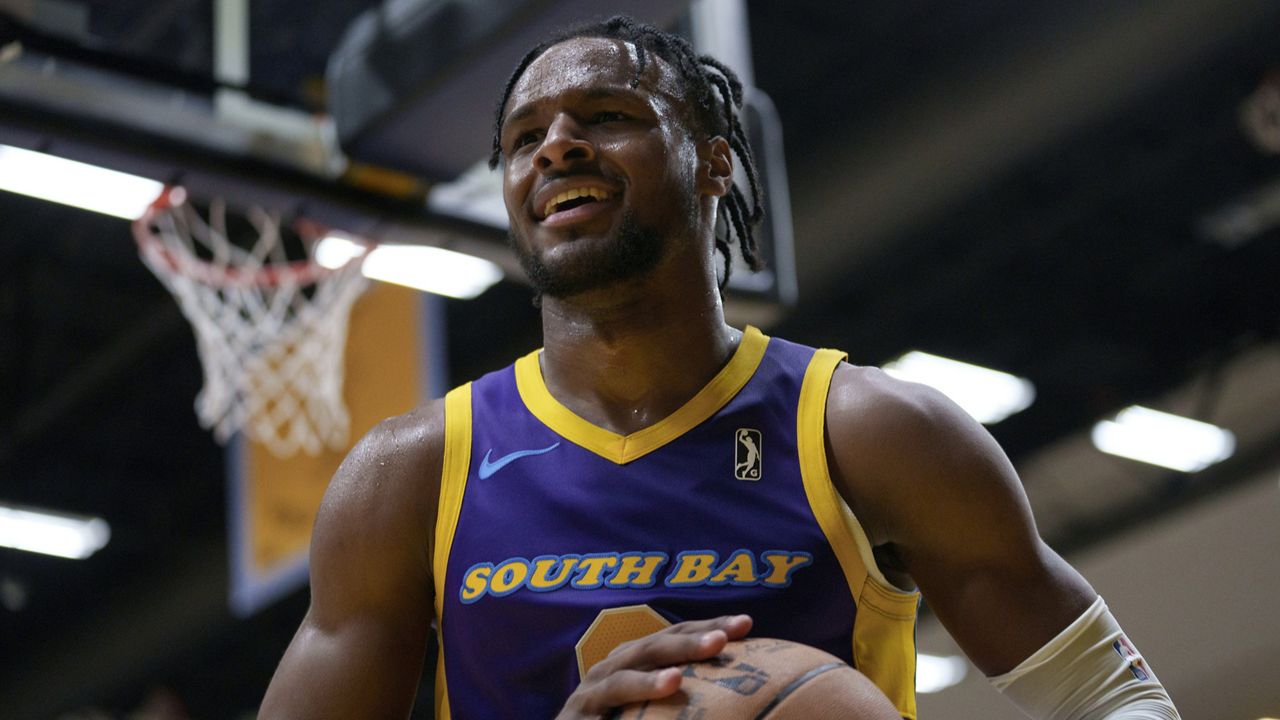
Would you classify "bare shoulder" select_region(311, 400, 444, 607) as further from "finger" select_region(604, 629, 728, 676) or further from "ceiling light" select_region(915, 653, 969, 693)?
"ceiling light" select_region(915, 653, 969, 693)

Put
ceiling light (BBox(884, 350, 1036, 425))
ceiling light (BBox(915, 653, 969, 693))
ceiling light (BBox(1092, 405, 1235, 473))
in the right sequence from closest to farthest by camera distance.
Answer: ceiling light (BBox(884, 350, 1036, 425)) < ceiling light (BBox(1092, 405, 1235, 473)) < ceiling light (BBox(915, 653, 969, 693))

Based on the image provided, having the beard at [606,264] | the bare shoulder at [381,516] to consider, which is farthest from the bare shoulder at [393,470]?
the beard at [606,264]

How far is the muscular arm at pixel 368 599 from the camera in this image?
8.14 ft

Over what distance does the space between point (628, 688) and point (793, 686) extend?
0.21 m

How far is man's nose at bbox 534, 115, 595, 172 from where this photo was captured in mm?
2553

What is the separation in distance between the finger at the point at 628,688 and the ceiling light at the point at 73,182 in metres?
4.15

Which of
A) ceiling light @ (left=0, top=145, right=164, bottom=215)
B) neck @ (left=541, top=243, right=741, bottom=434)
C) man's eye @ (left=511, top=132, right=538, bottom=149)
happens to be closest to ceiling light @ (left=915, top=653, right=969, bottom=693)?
ceiling light @ (left=0, top=145, right=164, bottom=215)

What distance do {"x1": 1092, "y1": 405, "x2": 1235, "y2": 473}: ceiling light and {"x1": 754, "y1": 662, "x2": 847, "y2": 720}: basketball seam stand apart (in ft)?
37.3

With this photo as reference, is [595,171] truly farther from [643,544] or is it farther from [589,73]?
[643,544]

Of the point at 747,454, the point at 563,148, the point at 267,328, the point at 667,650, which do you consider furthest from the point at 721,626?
the point at 267,328

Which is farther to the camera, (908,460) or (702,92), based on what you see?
(702,92)

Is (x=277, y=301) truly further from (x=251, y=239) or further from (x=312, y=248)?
(x=251, y=239)

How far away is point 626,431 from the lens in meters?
2.60

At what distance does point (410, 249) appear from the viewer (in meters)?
6.91
